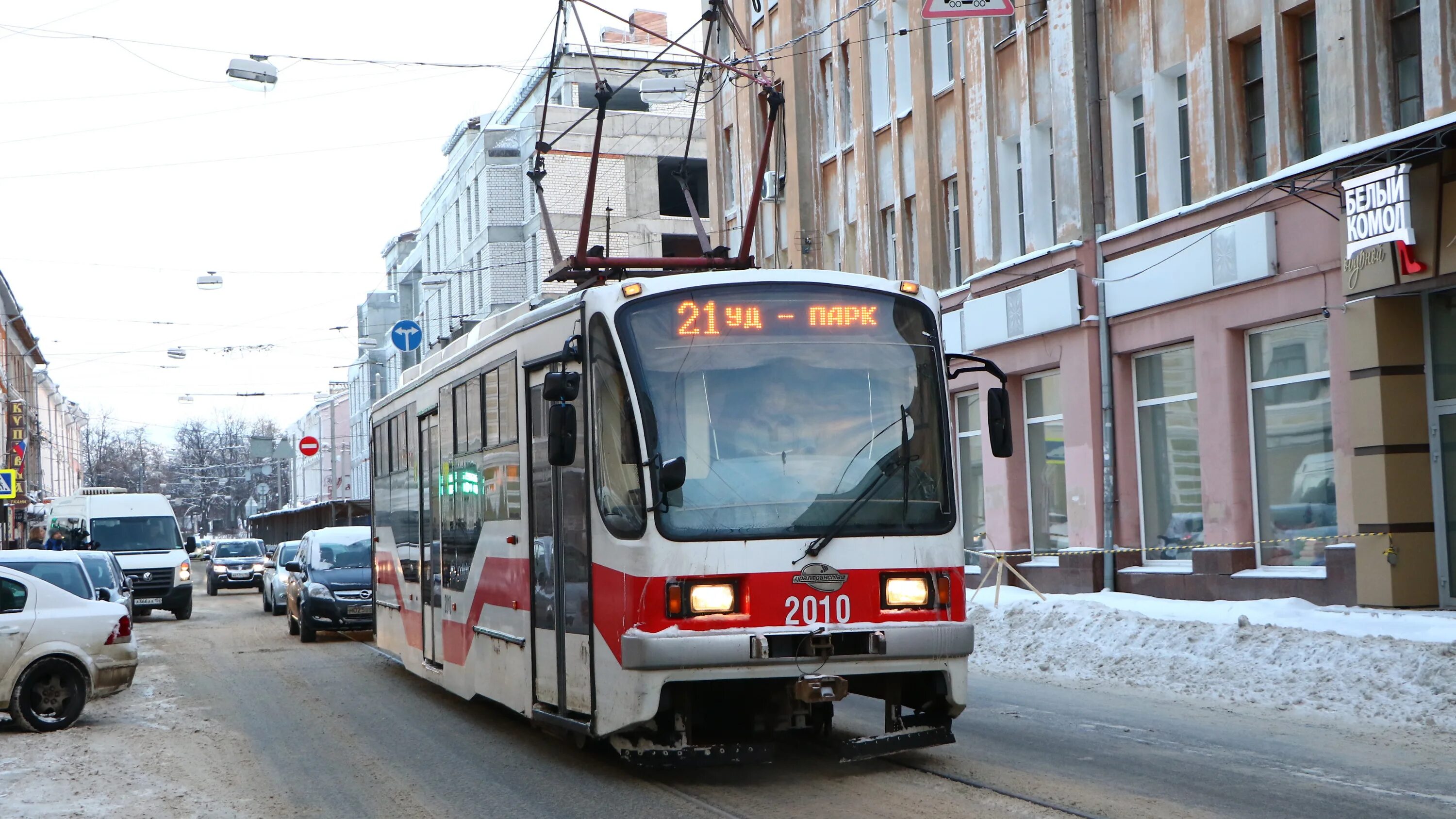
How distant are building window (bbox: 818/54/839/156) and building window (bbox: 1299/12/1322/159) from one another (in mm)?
13833

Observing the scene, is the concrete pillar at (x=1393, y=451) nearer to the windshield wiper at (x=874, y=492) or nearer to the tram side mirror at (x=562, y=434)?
the windshield wiper at (x=874, y=492)

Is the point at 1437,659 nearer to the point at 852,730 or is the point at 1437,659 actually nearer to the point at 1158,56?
the point at 852,730

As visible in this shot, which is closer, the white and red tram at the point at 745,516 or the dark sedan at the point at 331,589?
the white and red tram at the point at 745,516

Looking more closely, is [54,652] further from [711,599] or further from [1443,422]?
[1443,422]

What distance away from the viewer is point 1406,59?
673 inches

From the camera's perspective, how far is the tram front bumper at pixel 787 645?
28.8 feet

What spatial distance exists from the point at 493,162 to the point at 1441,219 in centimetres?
4705

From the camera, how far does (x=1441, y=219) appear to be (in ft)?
53.2

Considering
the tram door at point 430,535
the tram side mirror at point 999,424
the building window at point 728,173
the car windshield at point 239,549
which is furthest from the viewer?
the car windshield at point 239,549

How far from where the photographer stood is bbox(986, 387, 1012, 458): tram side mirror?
1000 centimetres

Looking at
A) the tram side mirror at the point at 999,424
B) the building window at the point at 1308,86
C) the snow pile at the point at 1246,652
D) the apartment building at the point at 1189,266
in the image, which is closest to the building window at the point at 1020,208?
the apartment building at the point at 1189,266

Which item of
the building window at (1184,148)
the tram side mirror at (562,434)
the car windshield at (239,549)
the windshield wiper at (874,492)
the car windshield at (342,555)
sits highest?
the building window at (1184,148)

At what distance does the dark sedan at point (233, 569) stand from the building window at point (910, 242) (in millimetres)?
23603

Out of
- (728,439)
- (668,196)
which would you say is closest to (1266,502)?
(728,439)
